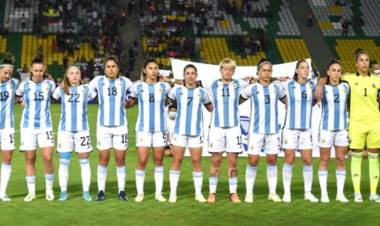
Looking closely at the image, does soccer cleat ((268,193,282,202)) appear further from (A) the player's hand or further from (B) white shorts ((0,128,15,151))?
(B) white shorts ((0,128,15,151))

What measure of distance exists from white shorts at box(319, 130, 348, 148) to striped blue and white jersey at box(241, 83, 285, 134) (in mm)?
739

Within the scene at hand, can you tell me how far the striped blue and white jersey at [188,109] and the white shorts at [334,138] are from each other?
1874 mm

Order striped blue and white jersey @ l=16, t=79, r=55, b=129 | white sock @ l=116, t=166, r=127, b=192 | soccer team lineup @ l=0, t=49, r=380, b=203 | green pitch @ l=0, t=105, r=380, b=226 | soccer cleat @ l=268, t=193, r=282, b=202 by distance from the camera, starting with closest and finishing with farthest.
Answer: green pitch @ l=0, t=105, r=380, b=226 → striped blue and white jersey @ l=16, t=79, r=55, b=129 → soccer team lineup @ l=0, t=49, r=380, b=203 → white sock @ l=116, t=166, r=127, b=192 → soccer cleat @ l=268, t=193, r=282, b=202

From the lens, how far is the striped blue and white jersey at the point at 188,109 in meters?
11.7

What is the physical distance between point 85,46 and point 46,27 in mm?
2888

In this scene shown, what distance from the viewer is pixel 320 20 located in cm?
4481

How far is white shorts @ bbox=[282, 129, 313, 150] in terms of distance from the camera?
1182 centimetres

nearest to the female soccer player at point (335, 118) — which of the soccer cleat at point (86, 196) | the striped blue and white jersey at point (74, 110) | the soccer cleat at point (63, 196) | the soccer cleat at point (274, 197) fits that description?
the soccer cleat at point (274, 197)

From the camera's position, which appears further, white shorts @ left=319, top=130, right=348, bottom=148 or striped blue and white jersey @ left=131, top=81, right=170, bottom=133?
white shorts @ left=319, top=130, right=348, bottom=148

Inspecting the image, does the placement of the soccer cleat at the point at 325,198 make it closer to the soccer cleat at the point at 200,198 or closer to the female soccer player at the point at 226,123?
the female soccer player at the point at 226,123

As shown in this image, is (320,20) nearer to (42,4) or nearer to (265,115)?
(42,4)

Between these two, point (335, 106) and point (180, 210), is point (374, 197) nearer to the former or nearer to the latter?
point (335, 106)

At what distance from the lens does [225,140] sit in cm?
1183

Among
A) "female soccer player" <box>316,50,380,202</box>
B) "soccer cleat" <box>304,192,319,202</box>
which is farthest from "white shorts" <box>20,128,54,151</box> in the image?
"female soccer player" <box>316,50,380,202</box>
